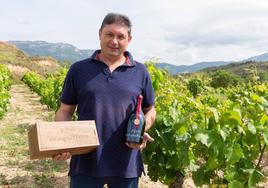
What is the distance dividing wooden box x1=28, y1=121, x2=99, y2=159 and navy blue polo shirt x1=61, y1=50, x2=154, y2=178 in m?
0.12

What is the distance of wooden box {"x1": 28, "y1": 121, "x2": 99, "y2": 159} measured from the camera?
Result: 246 cm

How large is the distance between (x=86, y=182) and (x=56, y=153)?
34cm

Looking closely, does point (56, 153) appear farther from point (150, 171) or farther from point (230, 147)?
point (150, 171)

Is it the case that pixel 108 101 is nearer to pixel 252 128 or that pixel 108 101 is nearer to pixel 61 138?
pixel 61 138

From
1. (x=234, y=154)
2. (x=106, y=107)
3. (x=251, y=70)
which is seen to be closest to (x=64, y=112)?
(x=106, y=107)

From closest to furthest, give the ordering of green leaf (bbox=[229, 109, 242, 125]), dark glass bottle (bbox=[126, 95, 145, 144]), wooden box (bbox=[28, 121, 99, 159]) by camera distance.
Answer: wooden box (bbox=[28, 121, 99, 159]) < dark glass bottle (bbox=[126, 95, 145, 144]) < green leaf (bbox=[229, 109, 242, 125])

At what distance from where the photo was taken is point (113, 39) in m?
2.74

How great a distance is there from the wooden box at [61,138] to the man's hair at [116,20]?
73 cm

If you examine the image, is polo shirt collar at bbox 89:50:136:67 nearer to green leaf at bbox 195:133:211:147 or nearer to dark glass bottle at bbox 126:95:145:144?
dark glass bottle at bbox 126:95:145:144

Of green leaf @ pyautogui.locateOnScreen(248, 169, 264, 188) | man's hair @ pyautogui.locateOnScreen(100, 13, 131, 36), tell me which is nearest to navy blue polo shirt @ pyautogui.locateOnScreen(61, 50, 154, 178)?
man's hair @ pyautogui.locateOnScreen(100, 13, 131, 36)

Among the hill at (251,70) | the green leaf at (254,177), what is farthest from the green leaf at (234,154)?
the hill at (251,70)

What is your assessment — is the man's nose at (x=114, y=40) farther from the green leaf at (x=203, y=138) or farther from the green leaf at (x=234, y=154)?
the green leaf at (x=234, y=154)

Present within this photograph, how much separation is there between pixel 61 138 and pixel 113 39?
2.59ft

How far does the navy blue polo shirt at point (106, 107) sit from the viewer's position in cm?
272
